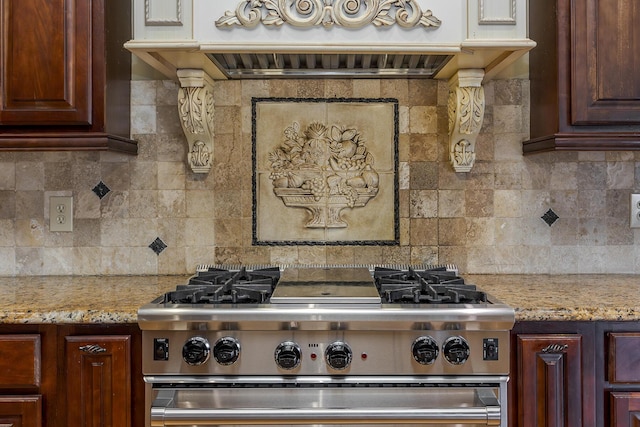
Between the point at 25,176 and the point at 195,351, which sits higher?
the point at 25,176

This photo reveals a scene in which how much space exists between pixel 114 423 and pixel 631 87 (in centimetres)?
186

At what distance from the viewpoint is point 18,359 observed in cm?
134

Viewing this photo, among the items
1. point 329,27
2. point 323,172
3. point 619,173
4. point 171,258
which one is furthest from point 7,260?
point 619,173

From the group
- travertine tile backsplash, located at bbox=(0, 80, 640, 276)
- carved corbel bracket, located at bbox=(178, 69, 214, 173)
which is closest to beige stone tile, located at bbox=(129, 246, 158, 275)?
travertine tile backsplash, located at bbox=(0, 80, 640, 276)

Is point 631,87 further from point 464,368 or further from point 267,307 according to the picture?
point 267,307

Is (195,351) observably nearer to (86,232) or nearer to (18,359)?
(18,359)

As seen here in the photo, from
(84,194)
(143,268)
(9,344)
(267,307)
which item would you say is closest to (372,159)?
(267,307)

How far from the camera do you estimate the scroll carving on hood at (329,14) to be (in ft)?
5.08

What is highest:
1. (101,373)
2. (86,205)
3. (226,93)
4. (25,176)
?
(226,93)

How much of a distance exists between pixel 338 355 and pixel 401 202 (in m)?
0.82

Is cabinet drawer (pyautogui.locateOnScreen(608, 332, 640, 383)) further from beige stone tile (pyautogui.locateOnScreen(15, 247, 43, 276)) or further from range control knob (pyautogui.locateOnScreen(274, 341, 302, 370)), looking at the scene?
beige stone tile (pyautogui.locateOnScreen(15, 247, 43, 276))

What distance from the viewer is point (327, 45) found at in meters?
1.55

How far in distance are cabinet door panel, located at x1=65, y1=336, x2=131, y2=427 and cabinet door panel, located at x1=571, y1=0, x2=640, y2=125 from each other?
5.13 ft

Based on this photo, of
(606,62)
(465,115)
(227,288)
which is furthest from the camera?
(465,115)
